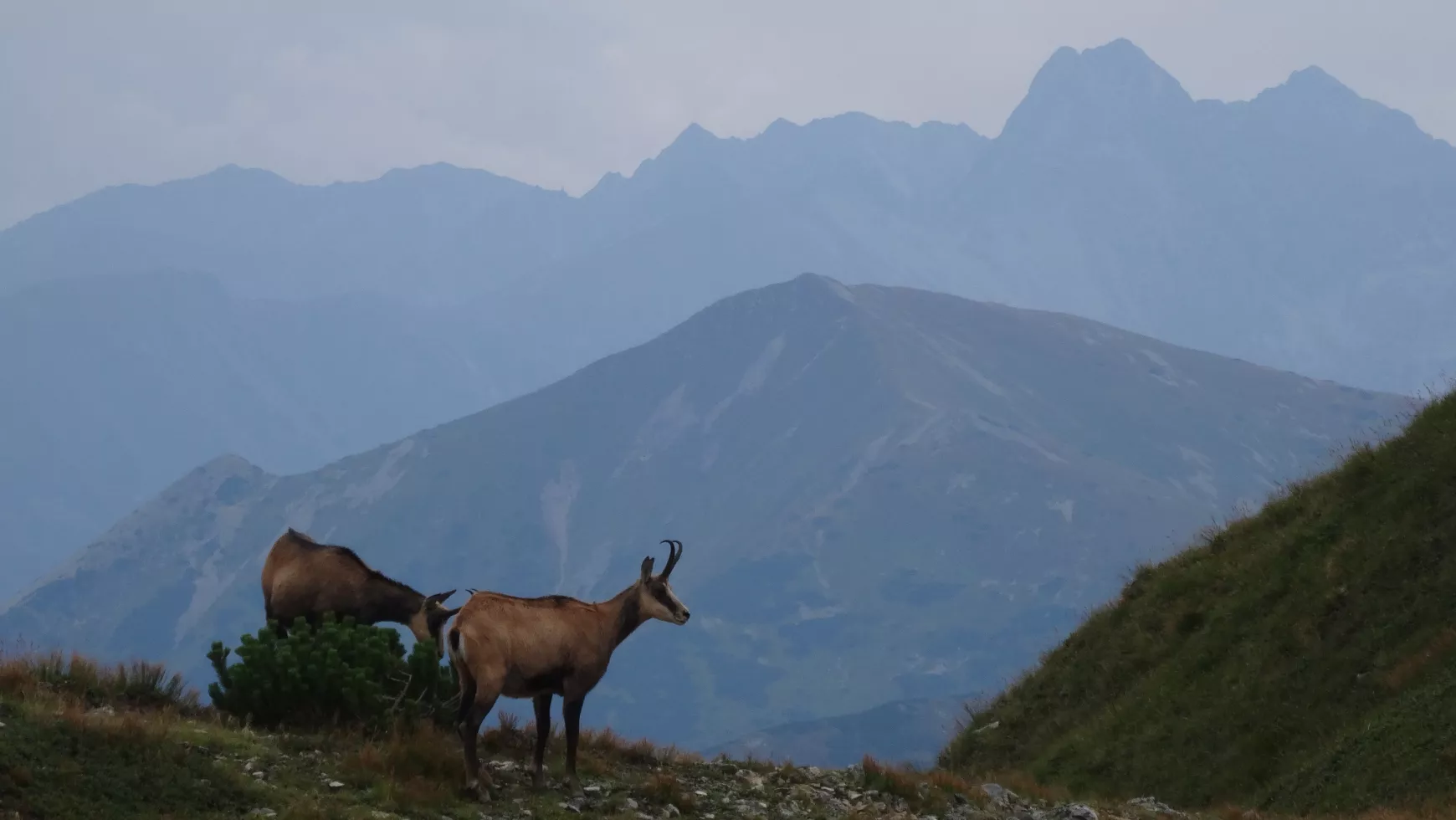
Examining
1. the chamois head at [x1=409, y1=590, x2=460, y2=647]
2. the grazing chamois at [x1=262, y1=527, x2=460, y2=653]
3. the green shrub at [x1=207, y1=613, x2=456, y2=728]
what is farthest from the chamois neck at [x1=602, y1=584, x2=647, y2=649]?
the grazing chamois at [x1=262, y1=527, x2=460, y2=653]

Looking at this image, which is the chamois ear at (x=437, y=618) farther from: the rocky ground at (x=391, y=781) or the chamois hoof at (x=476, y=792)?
the chamois hoof at (x=476, y=792)

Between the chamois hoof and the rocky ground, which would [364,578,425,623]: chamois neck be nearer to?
the rocky ground

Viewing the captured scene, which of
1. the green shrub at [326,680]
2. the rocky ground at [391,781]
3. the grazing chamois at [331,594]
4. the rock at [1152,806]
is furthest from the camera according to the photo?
the grazing chamois at [331,594]

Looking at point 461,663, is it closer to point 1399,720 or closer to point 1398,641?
point 1399,720

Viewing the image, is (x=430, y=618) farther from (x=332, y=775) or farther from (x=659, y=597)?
(x=332, y=775)

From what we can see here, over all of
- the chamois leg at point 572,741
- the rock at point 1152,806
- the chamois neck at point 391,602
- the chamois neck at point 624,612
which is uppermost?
the chamois neck at point 391,602

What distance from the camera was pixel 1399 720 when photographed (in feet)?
52.0

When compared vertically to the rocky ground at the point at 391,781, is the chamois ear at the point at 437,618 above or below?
above

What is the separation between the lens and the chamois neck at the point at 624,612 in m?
13.8

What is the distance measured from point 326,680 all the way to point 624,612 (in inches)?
128

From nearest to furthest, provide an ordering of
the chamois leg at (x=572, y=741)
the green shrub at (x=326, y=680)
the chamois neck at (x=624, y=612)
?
the chamois leg at (x=572, y=741) < the chamois neck at (x=624, y=612) < the green shrub at (x=326, y=680)

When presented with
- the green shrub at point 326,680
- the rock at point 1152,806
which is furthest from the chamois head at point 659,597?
the rock at point 1152,806

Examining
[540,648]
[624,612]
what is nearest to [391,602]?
[624,612]

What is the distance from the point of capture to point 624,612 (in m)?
13.9
